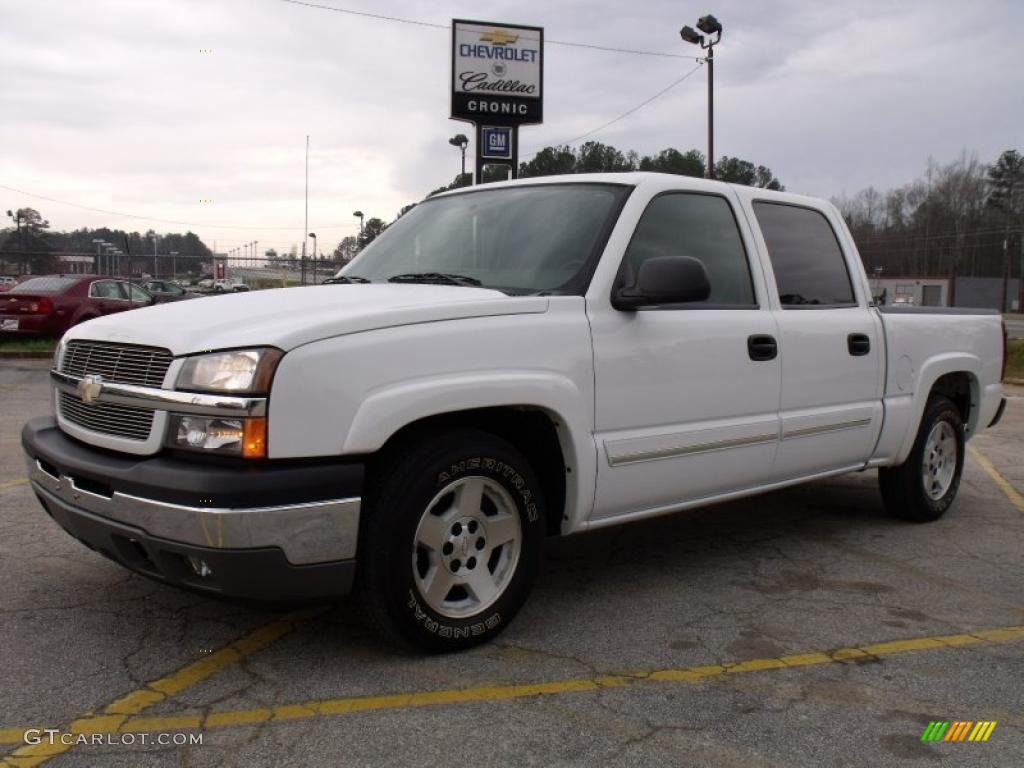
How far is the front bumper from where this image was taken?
2793mm

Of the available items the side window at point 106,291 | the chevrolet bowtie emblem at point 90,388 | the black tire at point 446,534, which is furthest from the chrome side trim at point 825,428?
the side window at point 106,291

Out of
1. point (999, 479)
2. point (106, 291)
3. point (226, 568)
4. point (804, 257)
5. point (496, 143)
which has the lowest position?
point (999, 479)

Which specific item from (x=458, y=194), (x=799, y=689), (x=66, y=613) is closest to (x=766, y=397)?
(x=799, y=689)

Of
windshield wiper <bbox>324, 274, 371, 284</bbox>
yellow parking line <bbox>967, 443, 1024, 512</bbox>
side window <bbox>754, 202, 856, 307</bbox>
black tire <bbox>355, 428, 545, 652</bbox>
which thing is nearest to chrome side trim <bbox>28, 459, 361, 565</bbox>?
black tire <bbox>355, 428, 545, 652</bbox>

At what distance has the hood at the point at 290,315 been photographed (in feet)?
9.73

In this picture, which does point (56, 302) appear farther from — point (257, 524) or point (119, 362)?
point (257, 524)

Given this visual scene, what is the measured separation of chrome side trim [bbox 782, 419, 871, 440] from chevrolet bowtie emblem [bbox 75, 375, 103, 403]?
9.84 ft

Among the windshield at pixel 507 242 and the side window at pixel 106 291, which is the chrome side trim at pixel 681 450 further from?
the side window at pixel 106 291

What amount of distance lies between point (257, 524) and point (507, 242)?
1.82 metres

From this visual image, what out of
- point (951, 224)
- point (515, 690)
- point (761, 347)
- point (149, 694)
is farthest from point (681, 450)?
point (951, 224)

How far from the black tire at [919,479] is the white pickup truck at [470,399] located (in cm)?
58

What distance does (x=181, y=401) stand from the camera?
2.91m

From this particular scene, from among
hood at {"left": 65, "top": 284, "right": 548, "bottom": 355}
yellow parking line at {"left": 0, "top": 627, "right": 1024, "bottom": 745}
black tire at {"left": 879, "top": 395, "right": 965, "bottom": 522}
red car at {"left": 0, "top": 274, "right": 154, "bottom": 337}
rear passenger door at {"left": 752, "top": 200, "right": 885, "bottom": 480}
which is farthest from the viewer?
red car at {"left": 0, "top": 274, "right": 154, "bottom": 337}

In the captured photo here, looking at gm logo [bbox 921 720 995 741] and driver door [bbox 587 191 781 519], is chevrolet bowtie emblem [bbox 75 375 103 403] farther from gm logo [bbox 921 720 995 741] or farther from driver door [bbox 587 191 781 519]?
gm logo [bbox 921 720 995 741]
